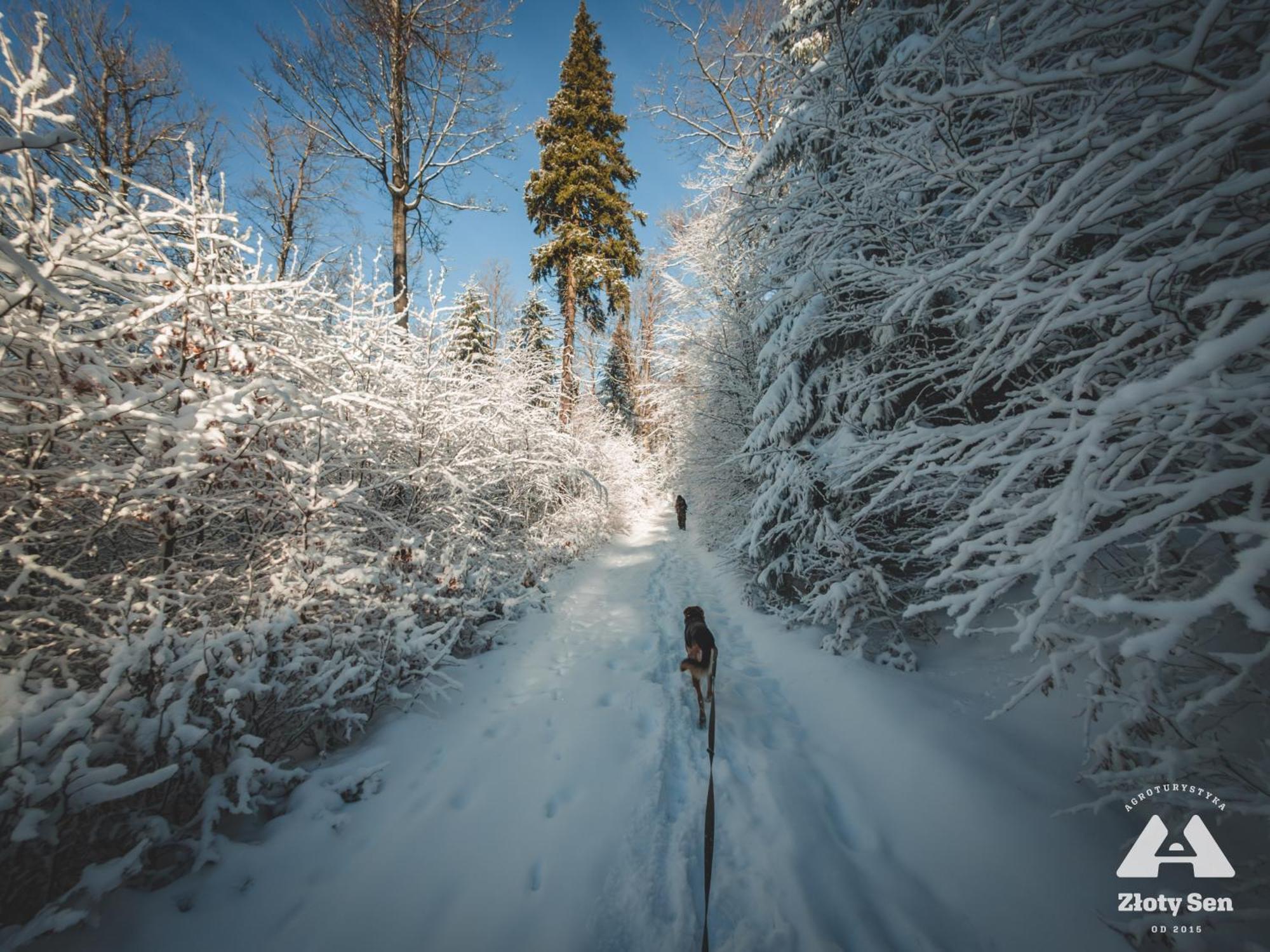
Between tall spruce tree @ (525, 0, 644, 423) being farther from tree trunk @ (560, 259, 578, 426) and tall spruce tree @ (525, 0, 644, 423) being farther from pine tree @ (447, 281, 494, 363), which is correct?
pine tree @ (447, 281, 494, 363)

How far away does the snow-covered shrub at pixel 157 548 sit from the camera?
69.4 inches

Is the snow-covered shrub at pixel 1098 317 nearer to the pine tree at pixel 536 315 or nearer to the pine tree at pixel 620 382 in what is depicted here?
the pine tree at pixel 536 315

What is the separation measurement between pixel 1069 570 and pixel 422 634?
156 inches

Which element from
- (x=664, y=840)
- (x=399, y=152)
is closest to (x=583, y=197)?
(x=399, y=152)

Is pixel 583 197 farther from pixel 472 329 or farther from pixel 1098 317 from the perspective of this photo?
pixel 1098 317

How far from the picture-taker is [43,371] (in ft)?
7.29

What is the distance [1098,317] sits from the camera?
2.13 metres

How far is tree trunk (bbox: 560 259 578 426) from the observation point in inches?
445

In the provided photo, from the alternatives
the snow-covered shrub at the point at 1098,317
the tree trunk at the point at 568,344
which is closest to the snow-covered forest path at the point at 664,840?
the snow-covered shrub at the point at 1098,317

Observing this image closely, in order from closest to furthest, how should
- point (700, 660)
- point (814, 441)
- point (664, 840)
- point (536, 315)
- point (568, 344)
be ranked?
point (664, 840)
point (700, 660)
point (814, 441)
point (568, 344)
point (536, 315)

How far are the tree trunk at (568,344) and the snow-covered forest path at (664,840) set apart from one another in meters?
8.55

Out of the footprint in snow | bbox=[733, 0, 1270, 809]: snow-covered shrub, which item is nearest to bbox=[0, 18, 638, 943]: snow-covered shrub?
the footprint in snow

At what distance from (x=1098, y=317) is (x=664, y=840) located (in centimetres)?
363

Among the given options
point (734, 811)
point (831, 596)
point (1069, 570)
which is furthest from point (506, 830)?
point (831, 596)
